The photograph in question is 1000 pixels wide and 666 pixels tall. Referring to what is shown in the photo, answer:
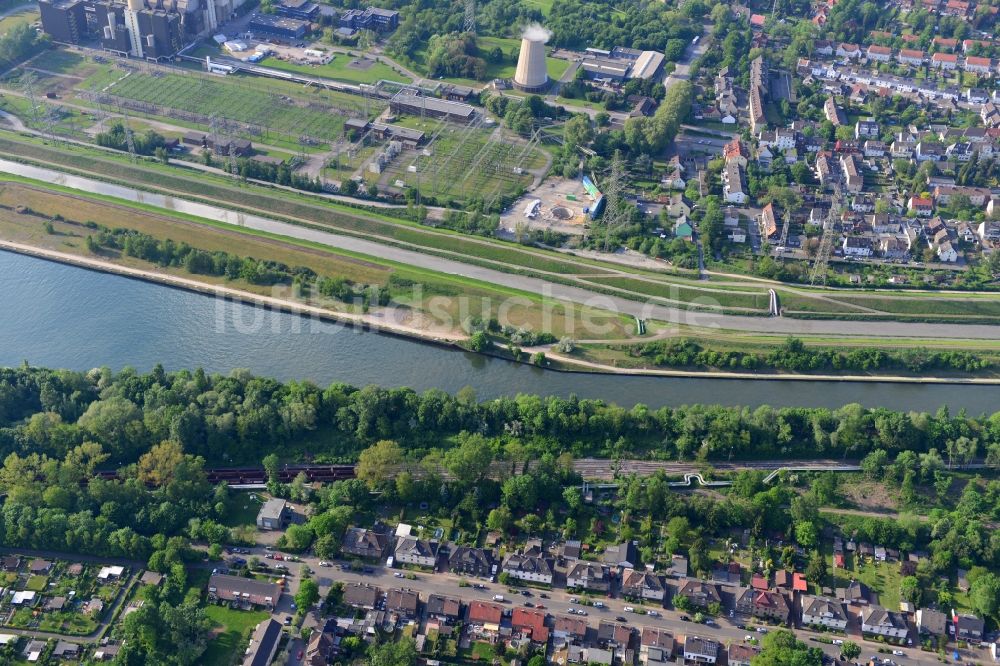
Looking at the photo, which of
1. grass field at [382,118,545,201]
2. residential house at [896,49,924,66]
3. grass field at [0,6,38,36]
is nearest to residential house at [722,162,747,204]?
grass field at [382,118,545,201]

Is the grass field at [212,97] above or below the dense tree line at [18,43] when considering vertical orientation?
below

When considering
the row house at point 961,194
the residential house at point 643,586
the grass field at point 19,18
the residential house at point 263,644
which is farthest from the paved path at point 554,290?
the grass field at point 19,18

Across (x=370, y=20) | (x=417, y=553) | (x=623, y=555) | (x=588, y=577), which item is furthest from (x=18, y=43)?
(x=623, y=555)

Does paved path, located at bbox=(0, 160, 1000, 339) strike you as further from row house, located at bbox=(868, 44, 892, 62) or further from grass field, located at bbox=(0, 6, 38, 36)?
row house, located at bbox=(868, 44, 892, 62)

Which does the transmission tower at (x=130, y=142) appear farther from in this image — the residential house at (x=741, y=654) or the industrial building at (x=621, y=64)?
the residential house at (x=741, y=654)

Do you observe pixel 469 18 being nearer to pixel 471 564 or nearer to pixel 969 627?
pixel 471 564

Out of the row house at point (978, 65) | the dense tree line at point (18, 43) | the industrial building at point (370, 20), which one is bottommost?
the row house at point (978, 65)
